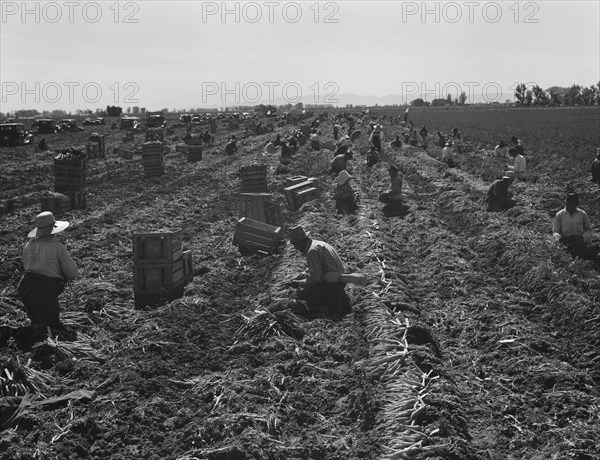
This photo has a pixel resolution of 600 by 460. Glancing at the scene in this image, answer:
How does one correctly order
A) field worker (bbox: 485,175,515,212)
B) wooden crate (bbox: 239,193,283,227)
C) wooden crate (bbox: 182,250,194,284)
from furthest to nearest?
field worker (bbox: 485,175,515,212), wooden crate (bbox: 239,193,283,227), wooden crate (bbox: 182,250,194,284)

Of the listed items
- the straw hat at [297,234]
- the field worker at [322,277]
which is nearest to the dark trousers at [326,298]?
the field worker at [322,277]

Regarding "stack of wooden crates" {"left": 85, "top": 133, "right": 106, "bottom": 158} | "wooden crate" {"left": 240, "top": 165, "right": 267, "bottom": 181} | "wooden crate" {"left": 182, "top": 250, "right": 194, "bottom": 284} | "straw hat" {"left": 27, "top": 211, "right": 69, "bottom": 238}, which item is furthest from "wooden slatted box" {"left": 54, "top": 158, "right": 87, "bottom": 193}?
"stack of wooden crates" {"left": 85, "top": 133, "right": 106, "bottom": 158}

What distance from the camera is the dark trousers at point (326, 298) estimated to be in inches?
376

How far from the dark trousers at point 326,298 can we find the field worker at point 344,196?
7.62m

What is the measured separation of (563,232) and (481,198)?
633 cm

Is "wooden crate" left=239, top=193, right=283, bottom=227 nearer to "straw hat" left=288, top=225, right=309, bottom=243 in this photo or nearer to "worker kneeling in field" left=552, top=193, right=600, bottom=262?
"straw hat" left=288, top=225, right=309, bottom=243

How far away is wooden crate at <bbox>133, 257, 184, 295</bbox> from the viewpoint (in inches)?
400

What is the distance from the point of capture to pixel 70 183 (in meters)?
18.7

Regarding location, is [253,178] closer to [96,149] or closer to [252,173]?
[252,173]

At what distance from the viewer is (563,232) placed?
12.3m

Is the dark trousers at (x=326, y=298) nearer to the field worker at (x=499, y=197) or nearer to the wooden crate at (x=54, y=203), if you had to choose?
the field worker at (x=499, y=197)

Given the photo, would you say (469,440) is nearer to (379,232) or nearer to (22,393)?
(22,393)

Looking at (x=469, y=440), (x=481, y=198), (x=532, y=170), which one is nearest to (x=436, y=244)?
(x=481, y=198)

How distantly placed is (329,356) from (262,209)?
718cm
